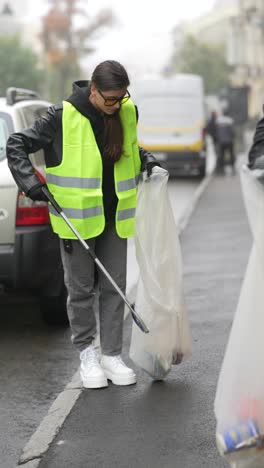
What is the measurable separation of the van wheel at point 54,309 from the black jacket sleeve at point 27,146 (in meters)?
1.79

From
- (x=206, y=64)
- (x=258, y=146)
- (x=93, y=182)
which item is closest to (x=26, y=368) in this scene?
(x=93, y=182)

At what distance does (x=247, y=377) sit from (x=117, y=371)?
68.8 inches

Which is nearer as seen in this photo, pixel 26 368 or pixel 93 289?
pixel 93 289

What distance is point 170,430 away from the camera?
4766 millimetres

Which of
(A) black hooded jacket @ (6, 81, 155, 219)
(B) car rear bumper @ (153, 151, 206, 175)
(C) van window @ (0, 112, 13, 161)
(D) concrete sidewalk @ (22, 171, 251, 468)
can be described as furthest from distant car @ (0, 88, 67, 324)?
(B) car rear bumper @ (153, 151, 206, 175)

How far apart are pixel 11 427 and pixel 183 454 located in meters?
0.92

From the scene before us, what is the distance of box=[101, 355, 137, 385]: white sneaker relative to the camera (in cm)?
554

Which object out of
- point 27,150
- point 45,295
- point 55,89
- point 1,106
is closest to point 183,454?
point 27,150

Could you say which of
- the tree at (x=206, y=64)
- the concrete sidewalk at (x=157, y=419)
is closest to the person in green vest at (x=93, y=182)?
the concrete sidewalk at (x=157, y=419)

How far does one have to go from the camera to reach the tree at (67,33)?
73.5m

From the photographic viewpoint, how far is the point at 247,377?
3.90m

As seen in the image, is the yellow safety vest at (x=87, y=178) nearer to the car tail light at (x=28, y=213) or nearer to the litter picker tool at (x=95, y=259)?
the litter picker tool at (x=95, y=259)

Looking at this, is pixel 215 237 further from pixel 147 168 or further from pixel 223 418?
pixel 223 418

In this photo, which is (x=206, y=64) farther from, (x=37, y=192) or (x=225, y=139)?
(x=37, y=192)
